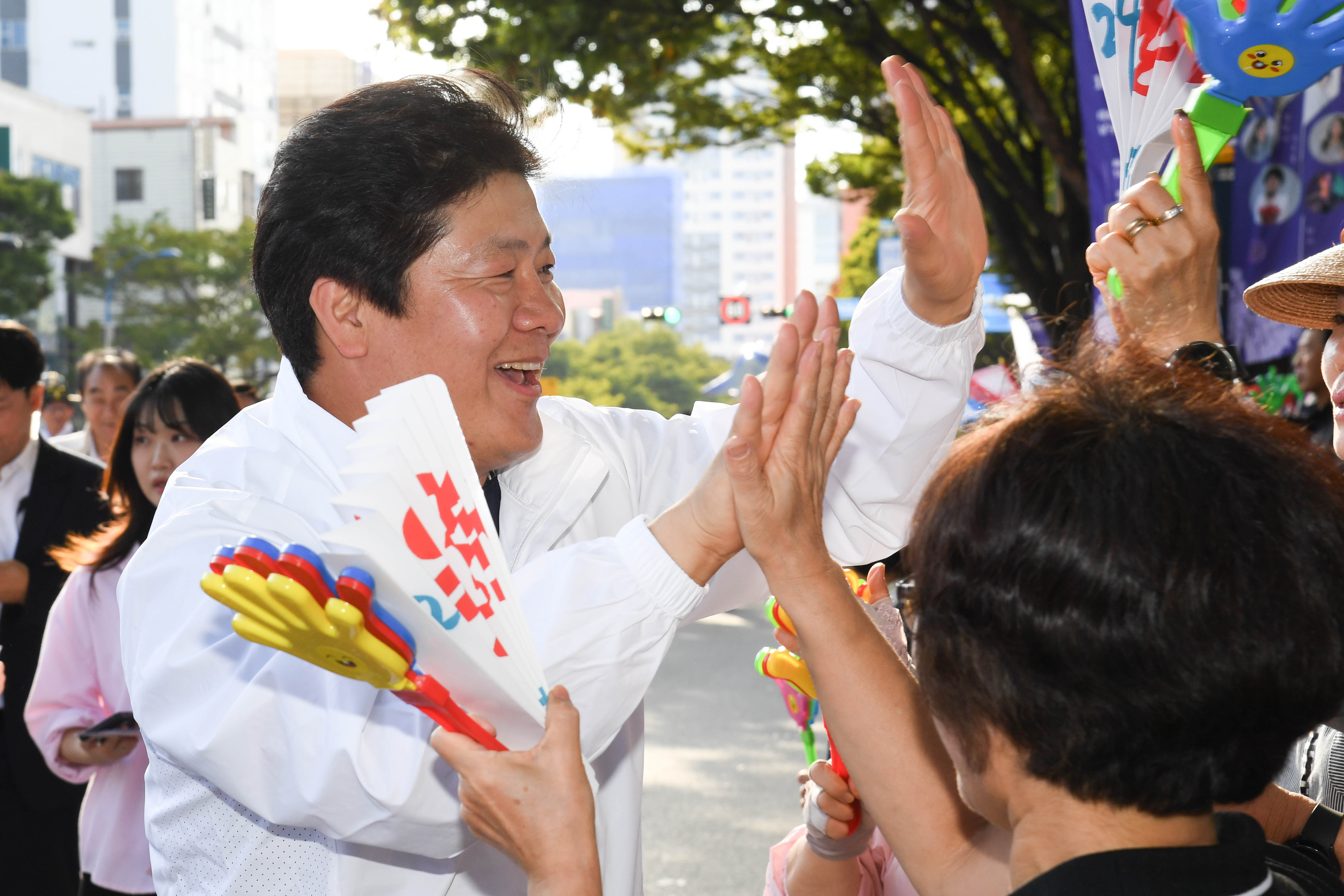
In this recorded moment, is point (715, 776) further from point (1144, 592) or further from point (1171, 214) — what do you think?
point (1144, 592)

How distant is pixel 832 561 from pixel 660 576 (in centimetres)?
20

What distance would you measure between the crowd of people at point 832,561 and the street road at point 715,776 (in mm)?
2648

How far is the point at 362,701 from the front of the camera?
1.29 meters

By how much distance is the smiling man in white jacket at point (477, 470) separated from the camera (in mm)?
1301

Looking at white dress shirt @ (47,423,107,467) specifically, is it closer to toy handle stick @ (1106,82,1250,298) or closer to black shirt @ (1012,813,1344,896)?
toy handle stick @ (1106,82,1250,298)

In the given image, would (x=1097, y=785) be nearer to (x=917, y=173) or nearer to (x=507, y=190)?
(x=917, y=173)

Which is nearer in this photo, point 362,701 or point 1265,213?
point 362,701

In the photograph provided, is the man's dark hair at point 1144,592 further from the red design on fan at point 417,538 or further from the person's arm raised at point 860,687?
the red design on fan at point 417,538

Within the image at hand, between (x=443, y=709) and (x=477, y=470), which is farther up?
(x=477, y=470)

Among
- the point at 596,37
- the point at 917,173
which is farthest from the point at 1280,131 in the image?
the point at 917,173

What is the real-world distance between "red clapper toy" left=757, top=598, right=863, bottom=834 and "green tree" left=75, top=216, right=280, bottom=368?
1101 inches

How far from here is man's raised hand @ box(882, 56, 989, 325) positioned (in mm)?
1619

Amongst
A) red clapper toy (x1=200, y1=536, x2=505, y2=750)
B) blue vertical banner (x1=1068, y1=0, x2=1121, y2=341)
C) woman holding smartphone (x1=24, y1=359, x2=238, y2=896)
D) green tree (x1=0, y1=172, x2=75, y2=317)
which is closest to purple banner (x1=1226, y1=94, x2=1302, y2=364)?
blue vertical banner (x1=1068, y1=0, x2=1121, y2=341)

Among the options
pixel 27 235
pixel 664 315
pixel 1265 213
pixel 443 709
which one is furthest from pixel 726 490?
pixel 27 235
